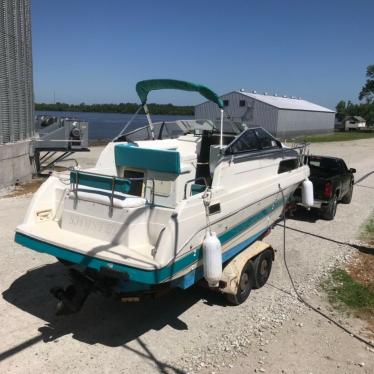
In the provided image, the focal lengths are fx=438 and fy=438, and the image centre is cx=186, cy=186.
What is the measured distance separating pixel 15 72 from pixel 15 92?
2.10ft

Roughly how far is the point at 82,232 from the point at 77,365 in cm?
155

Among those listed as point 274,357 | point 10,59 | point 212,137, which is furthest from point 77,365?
point 10,59

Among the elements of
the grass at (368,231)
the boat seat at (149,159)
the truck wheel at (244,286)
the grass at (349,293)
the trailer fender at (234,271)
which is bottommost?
the grass at (349,293)

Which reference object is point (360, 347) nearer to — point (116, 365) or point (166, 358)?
point (166, 358)

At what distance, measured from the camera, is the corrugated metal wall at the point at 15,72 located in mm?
13016

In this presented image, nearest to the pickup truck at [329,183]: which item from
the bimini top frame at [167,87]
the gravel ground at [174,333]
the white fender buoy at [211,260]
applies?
the gravel ground at [174,333]

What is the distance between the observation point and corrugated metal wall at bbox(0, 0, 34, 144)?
42.7 feet

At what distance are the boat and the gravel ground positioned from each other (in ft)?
1.58

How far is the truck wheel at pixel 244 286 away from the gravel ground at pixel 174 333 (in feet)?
0.33

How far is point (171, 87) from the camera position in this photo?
703 centimetres

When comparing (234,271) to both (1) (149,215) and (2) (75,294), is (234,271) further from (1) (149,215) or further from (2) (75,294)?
(2) (75,294)

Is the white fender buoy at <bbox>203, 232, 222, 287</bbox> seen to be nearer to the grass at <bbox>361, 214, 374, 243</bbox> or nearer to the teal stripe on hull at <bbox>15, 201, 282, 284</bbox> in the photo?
the teal stripe on hull at <bbox>15, 201, 282, 284</bbox>

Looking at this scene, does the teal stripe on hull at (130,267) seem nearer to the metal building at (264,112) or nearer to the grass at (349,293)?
the grass at (349,293)

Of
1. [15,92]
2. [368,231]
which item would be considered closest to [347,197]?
[368,231]
